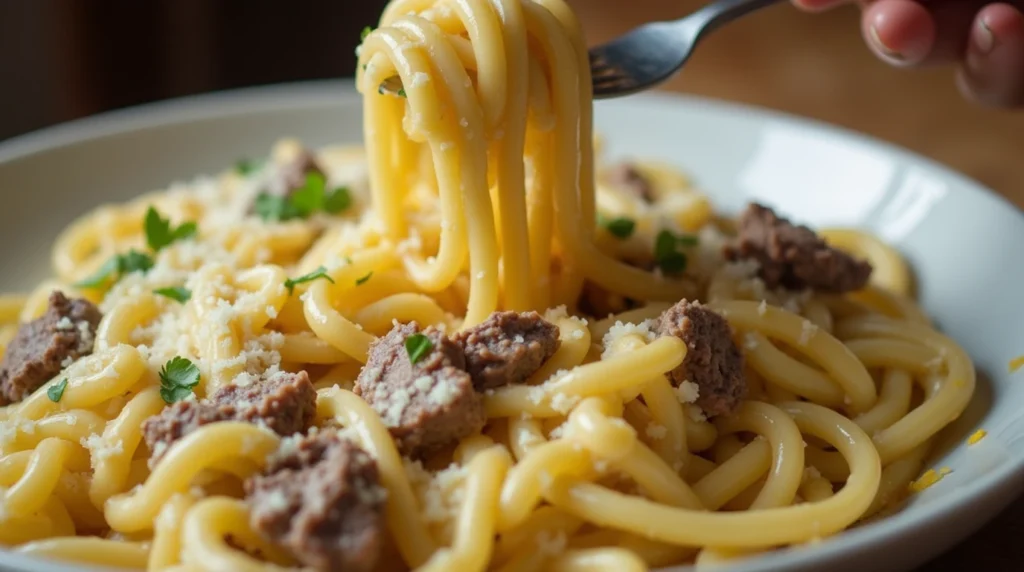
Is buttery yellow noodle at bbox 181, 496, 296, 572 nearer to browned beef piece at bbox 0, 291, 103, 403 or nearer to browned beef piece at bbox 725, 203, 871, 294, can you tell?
browned beef piece at bbox 0, 291, 103, 403

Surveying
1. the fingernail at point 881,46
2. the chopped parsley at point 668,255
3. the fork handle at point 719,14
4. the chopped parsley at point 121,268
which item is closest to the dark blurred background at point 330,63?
the fingernail at point 881,46

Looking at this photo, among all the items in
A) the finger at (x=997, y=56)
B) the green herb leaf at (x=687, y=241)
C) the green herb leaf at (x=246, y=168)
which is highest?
the finger at (x=997, y=56)

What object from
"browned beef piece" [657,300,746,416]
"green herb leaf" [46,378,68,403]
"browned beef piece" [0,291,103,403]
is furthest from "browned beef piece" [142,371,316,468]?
"browned beef piece" [657,300,746,416]

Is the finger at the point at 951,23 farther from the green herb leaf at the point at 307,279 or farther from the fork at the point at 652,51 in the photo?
the green herb leaf at the point at 307,279

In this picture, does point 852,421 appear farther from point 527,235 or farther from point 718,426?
point 527,235

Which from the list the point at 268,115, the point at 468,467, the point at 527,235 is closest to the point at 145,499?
the point at 468,467

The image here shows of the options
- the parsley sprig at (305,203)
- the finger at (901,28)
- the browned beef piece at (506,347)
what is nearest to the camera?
the browned beef piece at (506,347)
